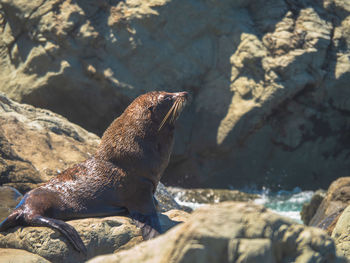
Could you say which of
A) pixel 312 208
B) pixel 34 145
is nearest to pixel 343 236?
pixel 34 145

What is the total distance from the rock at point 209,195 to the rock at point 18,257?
8175mm

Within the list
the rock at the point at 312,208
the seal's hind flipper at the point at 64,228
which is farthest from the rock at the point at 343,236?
the rock at the point at 312,208

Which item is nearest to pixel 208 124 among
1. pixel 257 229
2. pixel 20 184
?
pixel 20 184

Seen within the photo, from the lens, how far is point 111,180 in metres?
5.41

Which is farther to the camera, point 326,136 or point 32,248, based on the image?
point 326,136

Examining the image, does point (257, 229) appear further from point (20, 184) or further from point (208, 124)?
point (208, 124)

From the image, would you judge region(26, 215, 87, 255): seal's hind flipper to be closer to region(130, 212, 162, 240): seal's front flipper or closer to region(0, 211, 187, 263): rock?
region(0, 211, 187, 263): rock

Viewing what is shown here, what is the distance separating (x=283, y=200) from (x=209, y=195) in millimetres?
2060

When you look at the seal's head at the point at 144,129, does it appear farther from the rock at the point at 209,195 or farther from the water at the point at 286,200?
the rock at the point at 209,195

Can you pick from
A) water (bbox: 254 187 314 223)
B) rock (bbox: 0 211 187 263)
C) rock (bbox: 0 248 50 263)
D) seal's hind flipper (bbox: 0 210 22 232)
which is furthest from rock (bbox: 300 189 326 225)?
rock (bbox: 0 248 50 263)

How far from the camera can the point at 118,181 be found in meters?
5.40

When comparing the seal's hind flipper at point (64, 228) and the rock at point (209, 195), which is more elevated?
the seal's hind flipper at point (64, 228)

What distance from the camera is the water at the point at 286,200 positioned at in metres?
12.4

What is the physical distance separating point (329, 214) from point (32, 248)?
207 inches
